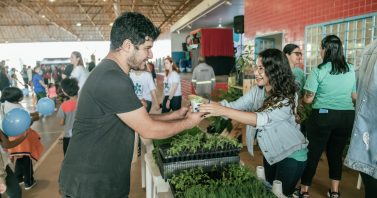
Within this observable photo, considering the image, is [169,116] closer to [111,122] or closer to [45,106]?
[111,122]

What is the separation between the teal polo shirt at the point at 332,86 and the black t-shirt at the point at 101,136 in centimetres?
209

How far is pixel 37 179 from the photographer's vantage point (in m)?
4.16

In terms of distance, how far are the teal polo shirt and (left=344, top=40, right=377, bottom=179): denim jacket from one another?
1441 mm

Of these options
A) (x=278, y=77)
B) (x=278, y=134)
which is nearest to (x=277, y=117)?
(x=278, y=134)

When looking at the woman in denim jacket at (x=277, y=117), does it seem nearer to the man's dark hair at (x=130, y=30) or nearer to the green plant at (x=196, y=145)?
the green plant at (x=196, y=145)

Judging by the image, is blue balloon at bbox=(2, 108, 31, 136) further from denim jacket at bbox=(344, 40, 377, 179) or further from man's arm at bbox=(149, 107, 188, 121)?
denim jacket at bbox=(344, 40, 377, 179)

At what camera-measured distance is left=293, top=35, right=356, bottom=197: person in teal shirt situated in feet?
9.38

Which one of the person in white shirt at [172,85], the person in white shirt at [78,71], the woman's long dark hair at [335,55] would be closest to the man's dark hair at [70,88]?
the person in white shirt at [78,71]

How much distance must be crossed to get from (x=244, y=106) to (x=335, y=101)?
3.69 ft

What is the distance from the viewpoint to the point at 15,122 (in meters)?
3.18

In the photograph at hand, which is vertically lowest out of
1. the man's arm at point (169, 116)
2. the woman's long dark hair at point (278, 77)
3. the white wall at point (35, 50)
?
the man's arm at point (169, 116)

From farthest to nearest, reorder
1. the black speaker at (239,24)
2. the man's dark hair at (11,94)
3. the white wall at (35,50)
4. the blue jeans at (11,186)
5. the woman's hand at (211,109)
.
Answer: the white wall at (35,50) → the black speaker at (239,24) → the man's dark hair at (11,94) → the blue jeans at (11,186) → the woman's hand at (211,109)

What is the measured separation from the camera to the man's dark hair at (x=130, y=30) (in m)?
1.53

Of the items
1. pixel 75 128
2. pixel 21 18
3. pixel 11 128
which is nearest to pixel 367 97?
pixel 75 128
